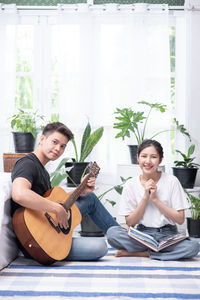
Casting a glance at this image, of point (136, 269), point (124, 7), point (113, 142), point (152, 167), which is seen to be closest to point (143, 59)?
point (124, 7)

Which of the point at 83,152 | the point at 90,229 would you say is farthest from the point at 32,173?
the point at 83,152

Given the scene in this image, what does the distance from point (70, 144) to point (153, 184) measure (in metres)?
2.07

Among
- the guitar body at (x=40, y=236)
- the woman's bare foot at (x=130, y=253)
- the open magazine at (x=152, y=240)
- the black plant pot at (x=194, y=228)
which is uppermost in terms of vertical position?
the guitar body at (x=40, y=236)

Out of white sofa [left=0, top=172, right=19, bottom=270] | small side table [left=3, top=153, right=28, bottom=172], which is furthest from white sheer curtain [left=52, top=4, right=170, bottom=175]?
white sofa [left=0, top=172, right=19, bottom=270]

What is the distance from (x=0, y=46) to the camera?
185 inches

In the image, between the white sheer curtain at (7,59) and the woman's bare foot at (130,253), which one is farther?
the white sheer curtain at (7,59)

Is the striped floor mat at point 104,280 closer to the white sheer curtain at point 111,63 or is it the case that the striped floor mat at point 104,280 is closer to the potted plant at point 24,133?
the potted plant at point 24,133

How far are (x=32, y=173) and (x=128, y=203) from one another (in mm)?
753

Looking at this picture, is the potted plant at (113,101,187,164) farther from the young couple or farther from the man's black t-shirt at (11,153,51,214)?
the man's black t-shirt at (11,153,51,214)

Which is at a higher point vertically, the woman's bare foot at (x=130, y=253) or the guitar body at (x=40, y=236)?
the guitar body at (x=40, y=236)

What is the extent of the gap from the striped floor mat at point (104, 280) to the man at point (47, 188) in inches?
3.9

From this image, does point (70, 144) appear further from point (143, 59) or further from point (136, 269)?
point (136, 269)

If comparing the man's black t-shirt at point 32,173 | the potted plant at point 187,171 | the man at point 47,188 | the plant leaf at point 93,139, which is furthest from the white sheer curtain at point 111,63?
the man's black t-shirt at point 32,173

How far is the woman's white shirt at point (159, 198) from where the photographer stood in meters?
2.77
